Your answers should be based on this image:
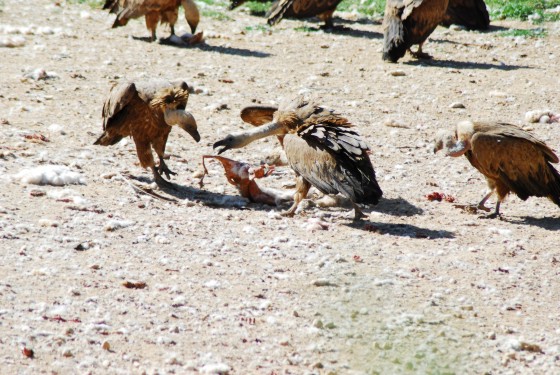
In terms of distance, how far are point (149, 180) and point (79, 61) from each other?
16.7 feet

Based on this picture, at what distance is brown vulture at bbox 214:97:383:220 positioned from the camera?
6.85m

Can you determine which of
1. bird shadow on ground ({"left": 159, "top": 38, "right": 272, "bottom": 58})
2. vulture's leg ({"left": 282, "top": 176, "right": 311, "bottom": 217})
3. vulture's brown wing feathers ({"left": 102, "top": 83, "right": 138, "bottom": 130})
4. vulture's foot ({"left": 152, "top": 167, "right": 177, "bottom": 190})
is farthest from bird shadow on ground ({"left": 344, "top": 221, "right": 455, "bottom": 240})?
bird shadow on ground ({"left": 159, "top": 38, "right": 272, "bottom": 58})

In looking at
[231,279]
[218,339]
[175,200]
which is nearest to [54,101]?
[175,200]

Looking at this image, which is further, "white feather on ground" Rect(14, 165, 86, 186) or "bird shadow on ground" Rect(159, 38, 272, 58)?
"bird shadow on ground" Rect(159, 38, 272, 58)

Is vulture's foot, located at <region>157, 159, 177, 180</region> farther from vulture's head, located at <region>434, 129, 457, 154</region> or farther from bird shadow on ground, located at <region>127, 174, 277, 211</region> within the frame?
vulture's head, located at <region>434, 129, 457, 154</region>

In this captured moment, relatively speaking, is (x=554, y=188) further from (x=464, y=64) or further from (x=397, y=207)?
(x=464, y=64)

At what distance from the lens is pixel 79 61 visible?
12547 mm

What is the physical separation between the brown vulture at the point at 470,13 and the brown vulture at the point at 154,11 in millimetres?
4532

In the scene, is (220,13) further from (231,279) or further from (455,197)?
(231,279)

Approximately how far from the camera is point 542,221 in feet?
24.4

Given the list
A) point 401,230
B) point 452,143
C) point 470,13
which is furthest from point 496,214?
point 470,13

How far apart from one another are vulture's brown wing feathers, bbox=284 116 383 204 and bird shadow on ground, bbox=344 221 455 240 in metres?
0.34

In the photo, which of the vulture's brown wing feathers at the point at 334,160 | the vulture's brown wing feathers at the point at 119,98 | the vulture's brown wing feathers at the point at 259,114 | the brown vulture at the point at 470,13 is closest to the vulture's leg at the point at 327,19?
the brown vulture at the point at 470,13

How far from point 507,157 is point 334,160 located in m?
1.43
